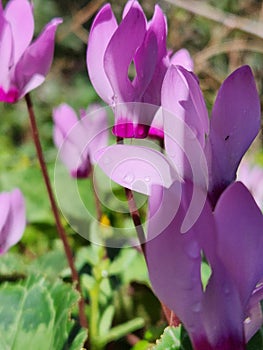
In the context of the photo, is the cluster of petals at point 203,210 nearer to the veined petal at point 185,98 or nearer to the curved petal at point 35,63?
the veined petal at point 185,98

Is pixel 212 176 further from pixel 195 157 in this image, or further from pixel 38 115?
pixel 38 115

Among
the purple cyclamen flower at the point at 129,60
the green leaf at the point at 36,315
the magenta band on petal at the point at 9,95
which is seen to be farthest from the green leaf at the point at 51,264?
the purple cyclamen flower at the point at 129,60

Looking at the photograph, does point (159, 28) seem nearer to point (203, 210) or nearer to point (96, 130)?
point (203, 210)

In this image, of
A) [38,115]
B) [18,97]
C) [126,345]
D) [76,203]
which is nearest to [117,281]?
[126,345]

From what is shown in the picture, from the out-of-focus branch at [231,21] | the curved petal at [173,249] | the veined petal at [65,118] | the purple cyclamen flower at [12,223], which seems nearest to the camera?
the curved petal at [173,249]

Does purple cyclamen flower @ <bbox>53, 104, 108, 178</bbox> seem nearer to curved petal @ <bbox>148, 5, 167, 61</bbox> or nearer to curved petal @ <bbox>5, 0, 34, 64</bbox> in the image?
curved petal @ <bbox>5, 0, 34, 64</bbox>

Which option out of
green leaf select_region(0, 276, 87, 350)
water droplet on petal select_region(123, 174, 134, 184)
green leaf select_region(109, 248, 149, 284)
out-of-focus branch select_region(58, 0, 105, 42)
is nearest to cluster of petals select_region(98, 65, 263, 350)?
water droplet on petal select_region(123, 174, 134, 184)

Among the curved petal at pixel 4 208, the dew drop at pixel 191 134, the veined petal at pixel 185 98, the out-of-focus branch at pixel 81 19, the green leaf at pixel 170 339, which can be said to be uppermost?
the veined petal at pixel 185 98
